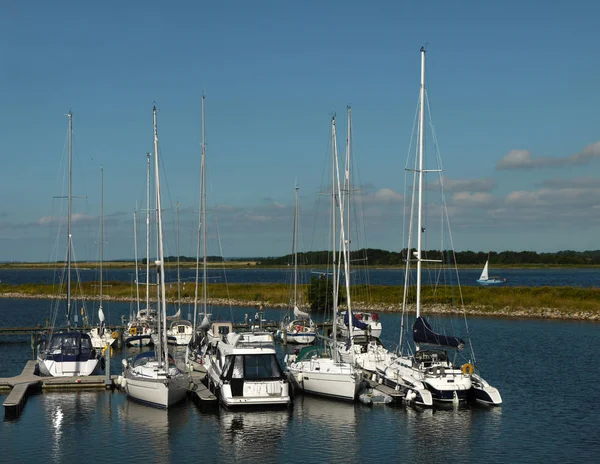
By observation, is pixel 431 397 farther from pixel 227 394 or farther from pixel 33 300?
pixel 33 300

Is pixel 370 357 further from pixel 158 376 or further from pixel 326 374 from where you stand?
pixel 158 376

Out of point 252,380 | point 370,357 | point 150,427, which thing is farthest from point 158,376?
point 370,357

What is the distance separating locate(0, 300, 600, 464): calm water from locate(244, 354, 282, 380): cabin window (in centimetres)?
163

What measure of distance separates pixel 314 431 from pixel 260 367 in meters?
4.30

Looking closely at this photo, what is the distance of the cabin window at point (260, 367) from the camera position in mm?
32688

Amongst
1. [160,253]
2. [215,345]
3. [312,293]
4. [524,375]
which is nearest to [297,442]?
[160,253]

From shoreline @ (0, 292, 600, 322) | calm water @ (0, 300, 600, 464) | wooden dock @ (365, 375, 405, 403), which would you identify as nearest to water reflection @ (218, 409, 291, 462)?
calm water @ (0, 300, 600, 464)

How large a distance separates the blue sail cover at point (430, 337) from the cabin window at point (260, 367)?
807cm

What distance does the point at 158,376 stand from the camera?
3328cm

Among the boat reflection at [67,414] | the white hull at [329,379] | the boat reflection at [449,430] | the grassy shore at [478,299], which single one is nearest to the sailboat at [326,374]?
the white hull at [329,379]

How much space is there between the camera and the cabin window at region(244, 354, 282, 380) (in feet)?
107

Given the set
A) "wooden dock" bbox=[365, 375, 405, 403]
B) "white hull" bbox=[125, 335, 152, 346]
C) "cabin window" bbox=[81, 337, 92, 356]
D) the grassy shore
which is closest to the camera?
"wooden dock" bbox=[365, 375, 405, 403]

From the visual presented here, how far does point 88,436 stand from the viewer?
29281 mm

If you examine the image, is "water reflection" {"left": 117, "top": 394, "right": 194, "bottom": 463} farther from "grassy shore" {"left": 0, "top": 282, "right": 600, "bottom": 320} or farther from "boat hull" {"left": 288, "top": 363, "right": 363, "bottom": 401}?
"grassy shore" {"left": 0, "top": 282, "right": 600, "bottom": 320}
